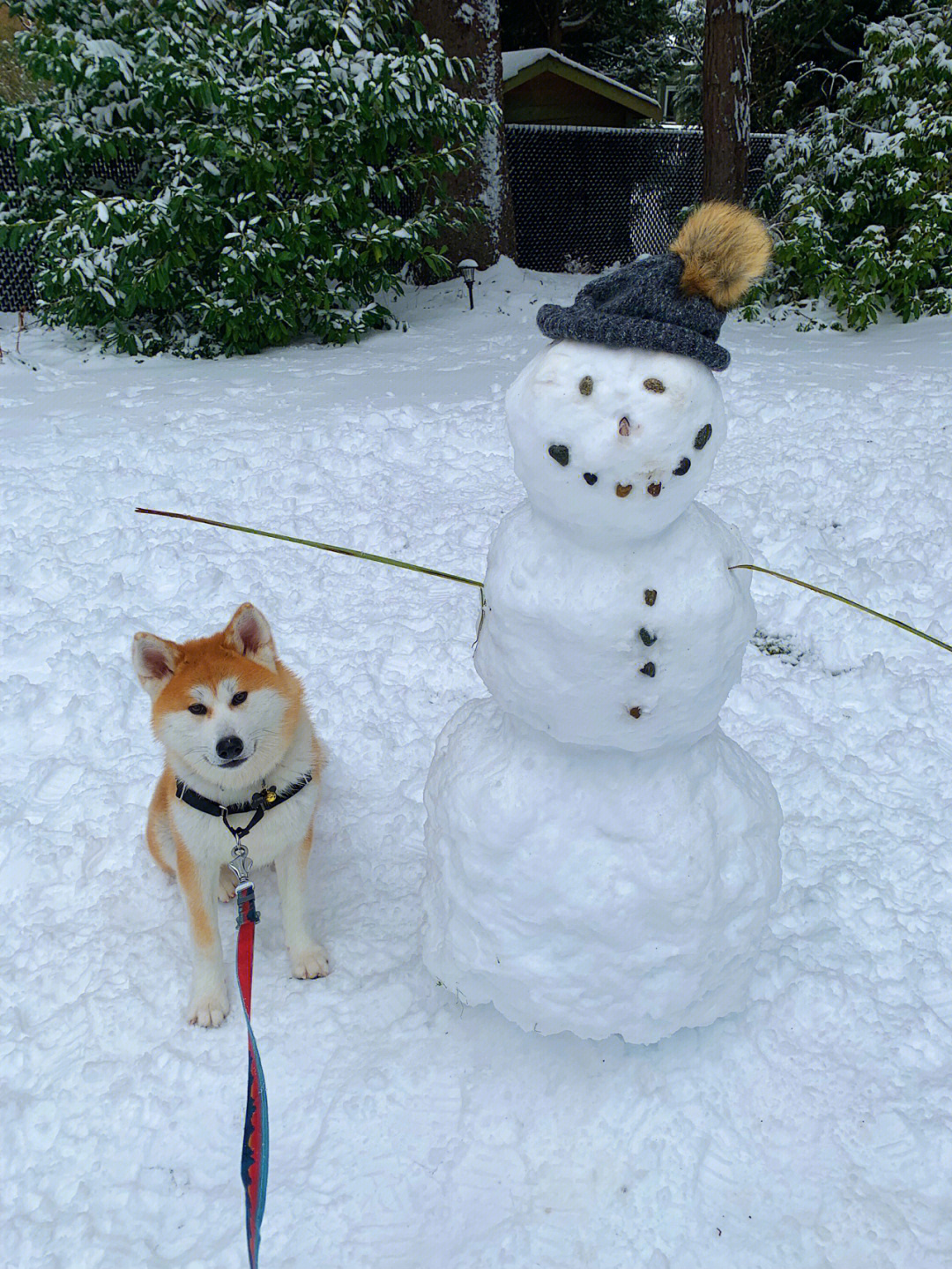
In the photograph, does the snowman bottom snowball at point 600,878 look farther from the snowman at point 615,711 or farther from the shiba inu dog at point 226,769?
the shiba inu dog at point 226,769

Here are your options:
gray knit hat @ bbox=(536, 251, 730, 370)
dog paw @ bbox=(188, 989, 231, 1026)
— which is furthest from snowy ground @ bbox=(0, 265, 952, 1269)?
gray knit hat @ bbox=(536, 251, 730, 370)

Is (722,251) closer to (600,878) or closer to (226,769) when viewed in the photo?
(600,878)

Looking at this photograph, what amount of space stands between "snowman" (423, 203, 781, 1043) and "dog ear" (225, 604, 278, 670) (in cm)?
56

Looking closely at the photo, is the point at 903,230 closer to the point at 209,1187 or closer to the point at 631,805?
the point at 631,805

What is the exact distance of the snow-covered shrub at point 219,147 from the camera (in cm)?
611

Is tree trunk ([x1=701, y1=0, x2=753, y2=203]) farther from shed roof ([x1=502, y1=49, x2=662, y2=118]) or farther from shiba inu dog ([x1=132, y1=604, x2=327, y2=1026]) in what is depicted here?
shiba inu dog ([x1=132, y1=604, x2=327, y2=1026])

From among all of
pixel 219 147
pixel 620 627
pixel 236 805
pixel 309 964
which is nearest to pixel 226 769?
pixel 236 805

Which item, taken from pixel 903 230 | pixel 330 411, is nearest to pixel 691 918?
pixel 330 411

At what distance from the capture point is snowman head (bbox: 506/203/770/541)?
1546 millimetres

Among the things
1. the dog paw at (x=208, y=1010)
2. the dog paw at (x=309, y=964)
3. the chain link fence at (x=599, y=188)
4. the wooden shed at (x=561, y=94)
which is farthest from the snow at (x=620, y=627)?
the wooden shed at (x=561, y=94)

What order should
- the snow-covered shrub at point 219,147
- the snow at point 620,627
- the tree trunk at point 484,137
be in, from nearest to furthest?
the snow at point 620,627
the snow-covered shrub at point 219,147
the tree trunk at point 484,137

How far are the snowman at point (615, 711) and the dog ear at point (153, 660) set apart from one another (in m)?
0.72

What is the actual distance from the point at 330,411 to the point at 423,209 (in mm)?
2801

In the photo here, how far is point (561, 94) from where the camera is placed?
14.2m
